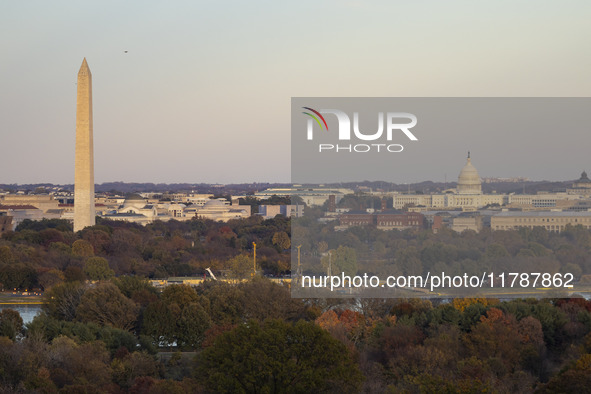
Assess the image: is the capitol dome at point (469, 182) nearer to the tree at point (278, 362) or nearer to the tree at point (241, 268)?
the tree at point (278, 362)

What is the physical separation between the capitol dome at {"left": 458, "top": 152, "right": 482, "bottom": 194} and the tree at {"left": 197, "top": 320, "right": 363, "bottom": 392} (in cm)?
1007

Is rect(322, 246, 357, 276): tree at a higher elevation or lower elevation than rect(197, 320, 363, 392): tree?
higher

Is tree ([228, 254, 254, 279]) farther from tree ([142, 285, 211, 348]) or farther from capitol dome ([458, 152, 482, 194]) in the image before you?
tree ([142, 285, 211, 348])

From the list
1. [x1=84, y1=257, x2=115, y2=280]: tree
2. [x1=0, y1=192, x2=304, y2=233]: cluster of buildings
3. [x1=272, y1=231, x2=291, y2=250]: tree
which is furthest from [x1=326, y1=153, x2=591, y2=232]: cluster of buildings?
[x1=0, y1=192, x2=304, y2=233]: cluster of buildings

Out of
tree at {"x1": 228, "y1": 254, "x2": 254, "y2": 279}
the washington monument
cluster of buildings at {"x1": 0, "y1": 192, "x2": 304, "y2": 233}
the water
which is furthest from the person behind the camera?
cluster of buildings at {"x1": 0, "y1": 192, "x2": 304, "y2": 233}

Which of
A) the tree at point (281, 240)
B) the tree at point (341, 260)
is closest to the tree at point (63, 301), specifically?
the tree at point (341, 260)

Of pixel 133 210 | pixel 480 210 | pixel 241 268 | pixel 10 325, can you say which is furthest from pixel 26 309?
pixel 133 210

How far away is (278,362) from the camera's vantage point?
60.8ft

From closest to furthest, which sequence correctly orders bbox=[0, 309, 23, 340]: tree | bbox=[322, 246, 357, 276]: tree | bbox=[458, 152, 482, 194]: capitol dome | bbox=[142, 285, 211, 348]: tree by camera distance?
A: bbox=[0, 309, 23, 340]: tree → bbox=[322, 246, 357, 276]: tree → bbox=[142, 285, 211, 348]: tree → bbox=[458, 152, 482, 194]: capitol dome

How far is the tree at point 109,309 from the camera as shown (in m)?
28.9

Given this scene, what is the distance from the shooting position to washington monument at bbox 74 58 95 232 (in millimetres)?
53000

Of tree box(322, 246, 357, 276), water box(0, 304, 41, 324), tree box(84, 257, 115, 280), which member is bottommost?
water box(0, 304, 41, 324)

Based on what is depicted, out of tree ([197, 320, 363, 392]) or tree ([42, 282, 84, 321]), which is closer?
A: tree ([197, 320, 363, 392])

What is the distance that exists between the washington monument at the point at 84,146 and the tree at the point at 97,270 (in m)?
8.40
